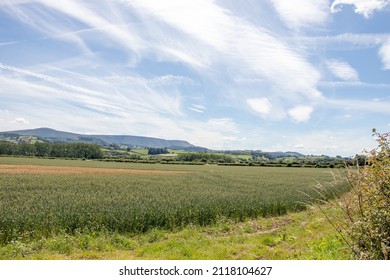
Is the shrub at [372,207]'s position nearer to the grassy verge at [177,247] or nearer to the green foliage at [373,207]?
the green foliage at [373,207]

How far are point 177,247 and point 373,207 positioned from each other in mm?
6469

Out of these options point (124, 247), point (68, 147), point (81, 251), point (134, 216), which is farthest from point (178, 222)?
point (68, 147)

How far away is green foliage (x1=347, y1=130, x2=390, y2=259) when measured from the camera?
250 inches

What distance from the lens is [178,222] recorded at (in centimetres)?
1460

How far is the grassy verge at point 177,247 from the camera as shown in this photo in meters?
9.14

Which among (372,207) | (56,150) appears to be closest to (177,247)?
(372,207)

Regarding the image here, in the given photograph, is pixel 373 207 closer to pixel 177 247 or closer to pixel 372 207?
pixel 372 207

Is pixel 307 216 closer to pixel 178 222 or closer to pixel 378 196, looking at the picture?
pixel 178 222

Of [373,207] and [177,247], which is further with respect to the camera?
[177,247]

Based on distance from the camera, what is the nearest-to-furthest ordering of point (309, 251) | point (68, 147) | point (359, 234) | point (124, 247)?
1. point (359, 234)
2. point (309, 251)
3. point (124, 247)
4. point (68, 147)

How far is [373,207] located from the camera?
660 cm

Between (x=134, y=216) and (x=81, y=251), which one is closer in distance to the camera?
(x=81, y=251)

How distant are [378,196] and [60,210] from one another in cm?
1330

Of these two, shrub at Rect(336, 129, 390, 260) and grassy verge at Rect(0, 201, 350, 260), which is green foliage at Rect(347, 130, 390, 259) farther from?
grassy verge at Rect(0, 201, 350, 260)
